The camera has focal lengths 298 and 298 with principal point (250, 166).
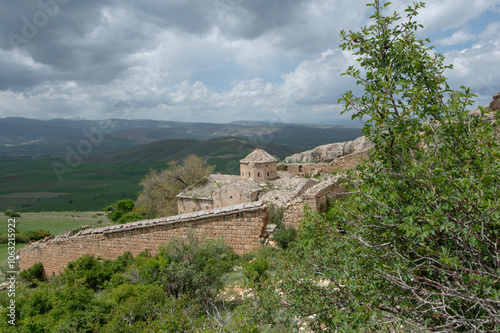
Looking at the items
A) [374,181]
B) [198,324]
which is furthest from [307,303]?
[198,324]

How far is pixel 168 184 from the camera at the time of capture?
2592 cm

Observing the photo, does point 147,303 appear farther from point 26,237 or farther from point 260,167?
point 26,237

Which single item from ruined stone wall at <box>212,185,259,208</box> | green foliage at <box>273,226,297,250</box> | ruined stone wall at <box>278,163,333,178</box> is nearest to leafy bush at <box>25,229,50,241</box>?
ruined stone wall at <box>212,185,259,208</box>

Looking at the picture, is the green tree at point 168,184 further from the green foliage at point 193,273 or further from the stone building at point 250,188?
the green foliage at point 193,273

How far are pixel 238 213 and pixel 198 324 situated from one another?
15.3 ft

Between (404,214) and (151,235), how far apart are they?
8897mm

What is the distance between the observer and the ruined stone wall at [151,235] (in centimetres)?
902

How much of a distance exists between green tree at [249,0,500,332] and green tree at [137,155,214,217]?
21583mm

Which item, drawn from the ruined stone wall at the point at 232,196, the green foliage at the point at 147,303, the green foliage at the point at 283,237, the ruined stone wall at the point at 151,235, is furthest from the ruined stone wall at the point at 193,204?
the green foliage at the point at 147,303

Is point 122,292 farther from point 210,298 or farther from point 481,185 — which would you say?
point 481,185

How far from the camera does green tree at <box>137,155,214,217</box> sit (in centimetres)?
2500

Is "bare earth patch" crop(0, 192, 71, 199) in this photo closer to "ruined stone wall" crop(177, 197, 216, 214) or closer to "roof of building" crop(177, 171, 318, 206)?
"ruined stone wall" crop(177, 197, 216, 214)

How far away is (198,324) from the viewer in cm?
455

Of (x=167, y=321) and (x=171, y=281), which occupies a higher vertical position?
(x=167, y=321)
